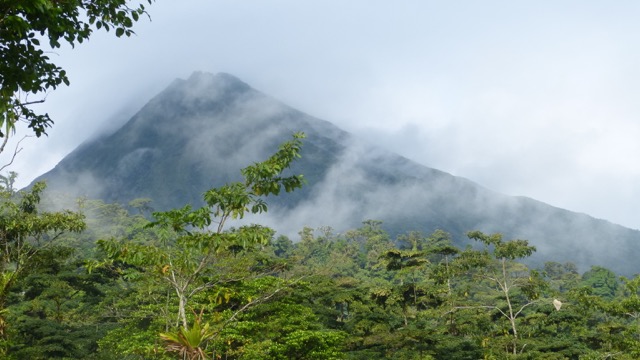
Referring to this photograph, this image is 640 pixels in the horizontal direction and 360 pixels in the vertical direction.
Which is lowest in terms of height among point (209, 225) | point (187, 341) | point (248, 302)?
point (187, 341)

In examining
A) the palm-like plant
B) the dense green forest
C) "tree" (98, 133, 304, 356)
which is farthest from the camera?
the dense green forest

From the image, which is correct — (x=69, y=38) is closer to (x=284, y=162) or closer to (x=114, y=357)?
(x=284, y=162)

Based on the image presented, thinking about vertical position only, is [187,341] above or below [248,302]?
below

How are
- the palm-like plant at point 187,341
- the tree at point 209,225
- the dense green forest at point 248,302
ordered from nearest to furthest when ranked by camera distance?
the palm-like plant at point 187,341 < the tree at point 209,225 < the dense green forest at point 248,302

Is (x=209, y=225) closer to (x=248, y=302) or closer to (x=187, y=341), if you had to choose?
(x=187, y=341)

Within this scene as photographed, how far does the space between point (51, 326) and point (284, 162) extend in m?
17.2

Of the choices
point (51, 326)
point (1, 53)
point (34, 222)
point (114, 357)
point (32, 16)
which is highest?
point (32, 16)

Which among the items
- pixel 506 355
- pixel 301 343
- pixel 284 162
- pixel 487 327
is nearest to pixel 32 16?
pixel 284 162

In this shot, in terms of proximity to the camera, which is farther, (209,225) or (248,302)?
(248,302)

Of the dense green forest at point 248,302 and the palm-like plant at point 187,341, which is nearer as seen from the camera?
the palm-like plant at point 187,341

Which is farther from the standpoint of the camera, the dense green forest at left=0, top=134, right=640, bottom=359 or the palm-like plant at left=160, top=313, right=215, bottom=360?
the dense green forest at left=0, top=134, right=640, bottom=359

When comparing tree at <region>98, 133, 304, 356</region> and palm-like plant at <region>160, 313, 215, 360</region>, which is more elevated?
tree at <region>98, 133, 304, 356</region>

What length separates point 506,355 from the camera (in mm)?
20594

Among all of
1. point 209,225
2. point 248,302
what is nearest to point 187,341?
point 209,225
